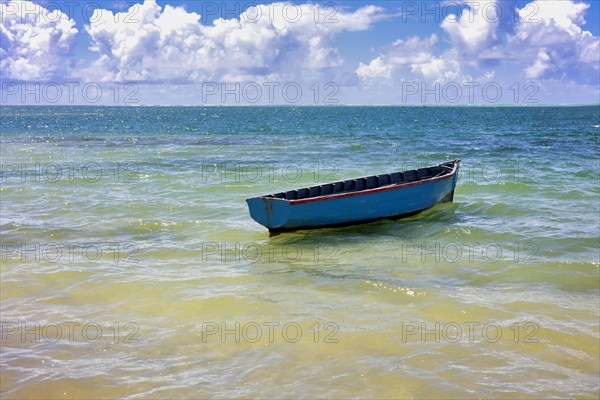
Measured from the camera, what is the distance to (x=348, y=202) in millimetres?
14102

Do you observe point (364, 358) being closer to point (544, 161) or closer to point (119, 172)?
point (119, 172)

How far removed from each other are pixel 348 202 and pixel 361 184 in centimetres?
285

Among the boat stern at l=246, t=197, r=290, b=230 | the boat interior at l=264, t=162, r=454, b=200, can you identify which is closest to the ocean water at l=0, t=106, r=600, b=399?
the boat stern at l=246, t=197, r=290, b=230

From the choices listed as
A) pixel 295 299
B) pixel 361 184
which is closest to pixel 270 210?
pixel 295 299

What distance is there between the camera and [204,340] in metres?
7.70

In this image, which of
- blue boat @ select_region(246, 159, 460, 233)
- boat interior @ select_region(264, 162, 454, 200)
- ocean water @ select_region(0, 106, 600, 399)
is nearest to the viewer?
ocean water @ select_region(0, 106, 600, 399)

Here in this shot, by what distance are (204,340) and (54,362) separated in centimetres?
194

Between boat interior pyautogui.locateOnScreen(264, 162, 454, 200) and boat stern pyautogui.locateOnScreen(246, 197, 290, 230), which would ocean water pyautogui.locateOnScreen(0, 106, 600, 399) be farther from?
boat interior pyautogui.locateOnScreen(264, 162, 454, 200)

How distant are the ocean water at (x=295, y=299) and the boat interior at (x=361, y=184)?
1297mm

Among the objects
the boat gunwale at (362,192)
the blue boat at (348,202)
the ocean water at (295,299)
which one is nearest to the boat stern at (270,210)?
the blue boat at (348,202)

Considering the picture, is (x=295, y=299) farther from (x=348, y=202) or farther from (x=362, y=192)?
(x=362, y=192)

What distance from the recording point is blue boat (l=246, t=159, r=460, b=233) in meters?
13.2

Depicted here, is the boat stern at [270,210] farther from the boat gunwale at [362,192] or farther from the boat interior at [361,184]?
the boat interior at [361,184]

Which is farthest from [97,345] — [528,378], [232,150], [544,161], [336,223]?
[232,150]
